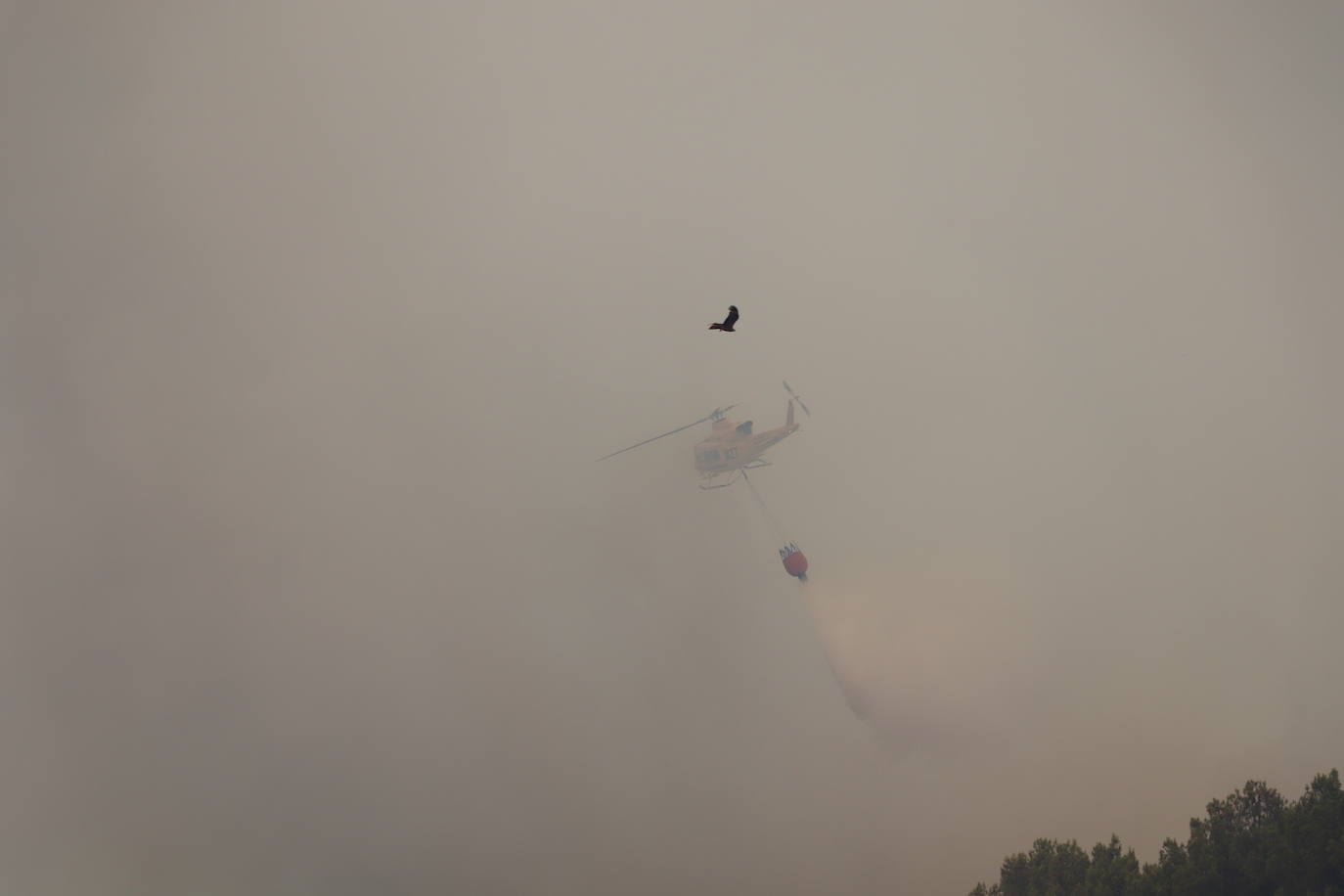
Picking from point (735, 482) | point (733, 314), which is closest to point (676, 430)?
point (735, 482)

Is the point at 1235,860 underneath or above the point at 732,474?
underneath

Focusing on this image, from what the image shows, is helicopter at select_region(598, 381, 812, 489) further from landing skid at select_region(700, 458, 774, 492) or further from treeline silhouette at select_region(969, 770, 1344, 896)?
treeline silhouette at select_region(969, 770, 1344, 896)

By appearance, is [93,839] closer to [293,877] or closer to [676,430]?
[293,877]

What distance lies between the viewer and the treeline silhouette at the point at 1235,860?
4119 cm

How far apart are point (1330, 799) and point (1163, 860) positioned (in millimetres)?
8667

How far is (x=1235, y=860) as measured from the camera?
1756 inches

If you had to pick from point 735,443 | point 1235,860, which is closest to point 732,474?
point 735,443

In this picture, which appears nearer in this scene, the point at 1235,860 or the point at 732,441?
the point at 1235,860

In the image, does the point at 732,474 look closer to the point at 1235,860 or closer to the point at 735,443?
the point at 735,443

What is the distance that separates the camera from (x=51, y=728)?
66.4 m

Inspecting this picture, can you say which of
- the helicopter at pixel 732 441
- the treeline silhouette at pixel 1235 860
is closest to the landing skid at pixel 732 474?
the helicopter at pixel 732 441

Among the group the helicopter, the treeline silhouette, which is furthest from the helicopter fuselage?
the treeline silhouette

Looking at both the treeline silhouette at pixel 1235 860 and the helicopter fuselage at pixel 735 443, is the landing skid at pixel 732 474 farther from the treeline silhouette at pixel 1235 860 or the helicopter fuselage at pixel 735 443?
the treeline silhouette at pixel 1235 860

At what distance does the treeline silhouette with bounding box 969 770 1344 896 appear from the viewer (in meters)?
41.2
